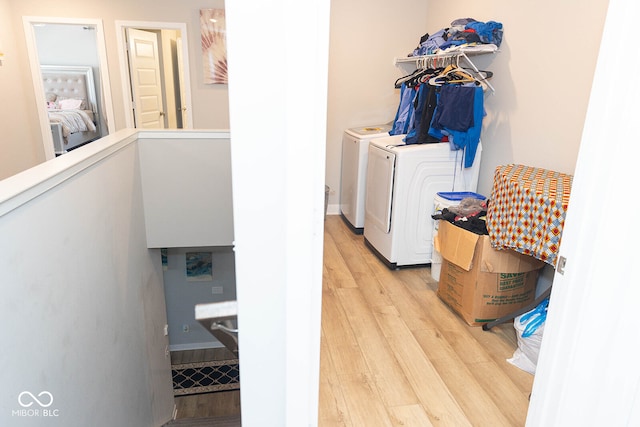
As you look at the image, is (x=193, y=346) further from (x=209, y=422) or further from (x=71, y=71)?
(x=71, y=71)

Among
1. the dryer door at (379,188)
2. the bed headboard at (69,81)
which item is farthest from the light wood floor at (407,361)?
the bed headboard at (69,81)

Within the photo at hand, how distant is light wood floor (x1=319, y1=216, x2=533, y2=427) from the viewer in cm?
185

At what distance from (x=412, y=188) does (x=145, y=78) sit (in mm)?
3851

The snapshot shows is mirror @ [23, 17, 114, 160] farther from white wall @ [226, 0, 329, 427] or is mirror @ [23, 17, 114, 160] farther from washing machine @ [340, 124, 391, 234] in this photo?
white wall @ [226, 0, 329, 427]

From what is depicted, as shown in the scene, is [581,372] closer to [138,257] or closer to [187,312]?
[138,257]

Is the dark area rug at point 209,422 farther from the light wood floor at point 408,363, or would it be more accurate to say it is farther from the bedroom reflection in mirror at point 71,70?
the bedroom reflection in mirror at point 71,70

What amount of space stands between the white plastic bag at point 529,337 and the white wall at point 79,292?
2.17m

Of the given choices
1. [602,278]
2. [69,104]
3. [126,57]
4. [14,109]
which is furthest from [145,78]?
[602,278]

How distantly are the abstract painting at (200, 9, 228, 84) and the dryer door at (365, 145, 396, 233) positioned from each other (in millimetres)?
2250

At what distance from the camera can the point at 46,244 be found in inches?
70.7

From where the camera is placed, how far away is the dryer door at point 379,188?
3.17m

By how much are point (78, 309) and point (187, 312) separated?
10.5 feet

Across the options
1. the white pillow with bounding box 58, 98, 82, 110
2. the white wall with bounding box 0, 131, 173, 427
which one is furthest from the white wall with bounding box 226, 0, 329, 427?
the white pillow with bounding box 58, 98, 82, 110

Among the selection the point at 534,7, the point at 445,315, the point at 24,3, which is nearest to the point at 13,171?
the point at 24,3
